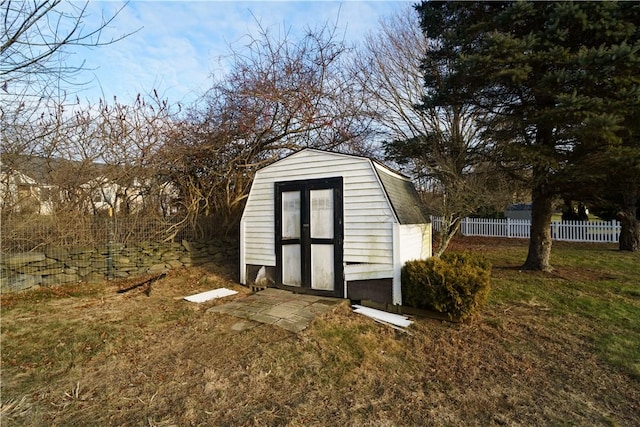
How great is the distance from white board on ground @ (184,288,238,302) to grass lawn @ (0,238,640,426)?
9.0 inches

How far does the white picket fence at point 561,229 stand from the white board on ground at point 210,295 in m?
7.87

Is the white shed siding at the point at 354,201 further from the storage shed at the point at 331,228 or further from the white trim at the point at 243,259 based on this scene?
the white trim at the point at 243,259

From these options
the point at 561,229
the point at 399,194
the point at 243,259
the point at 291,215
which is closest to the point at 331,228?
the point at 291,215

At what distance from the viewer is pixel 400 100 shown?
13.5 meters

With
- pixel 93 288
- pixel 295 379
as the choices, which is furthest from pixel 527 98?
pixel 93 288

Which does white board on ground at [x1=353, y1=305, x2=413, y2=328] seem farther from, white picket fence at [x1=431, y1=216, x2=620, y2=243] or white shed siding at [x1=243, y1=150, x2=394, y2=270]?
white picket fence at [x1=431, y1=216, x2=620, y2=243]

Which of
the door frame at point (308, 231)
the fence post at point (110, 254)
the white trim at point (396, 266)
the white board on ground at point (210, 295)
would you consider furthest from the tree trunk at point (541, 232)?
the fence post at point (110, 254)

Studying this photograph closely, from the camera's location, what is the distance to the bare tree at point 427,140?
7.28m

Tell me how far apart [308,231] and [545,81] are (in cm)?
524

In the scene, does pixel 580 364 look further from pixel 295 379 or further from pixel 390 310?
pixel 295 379

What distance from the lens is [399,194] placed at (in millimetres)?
6086

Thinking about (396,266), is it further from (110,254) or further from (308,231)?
(110,254)

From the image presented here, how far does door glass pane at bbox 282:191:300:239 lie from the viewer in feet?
20.4

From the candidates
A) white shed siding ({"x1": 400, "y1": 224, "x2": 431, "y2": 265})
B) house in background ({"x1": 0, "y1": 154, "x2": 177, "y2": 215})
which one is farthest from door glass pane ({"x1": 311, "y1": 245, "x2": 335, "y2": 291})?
house in background ({"x1": 0, "y1": 154, "x2": 177, "y2": 215})
